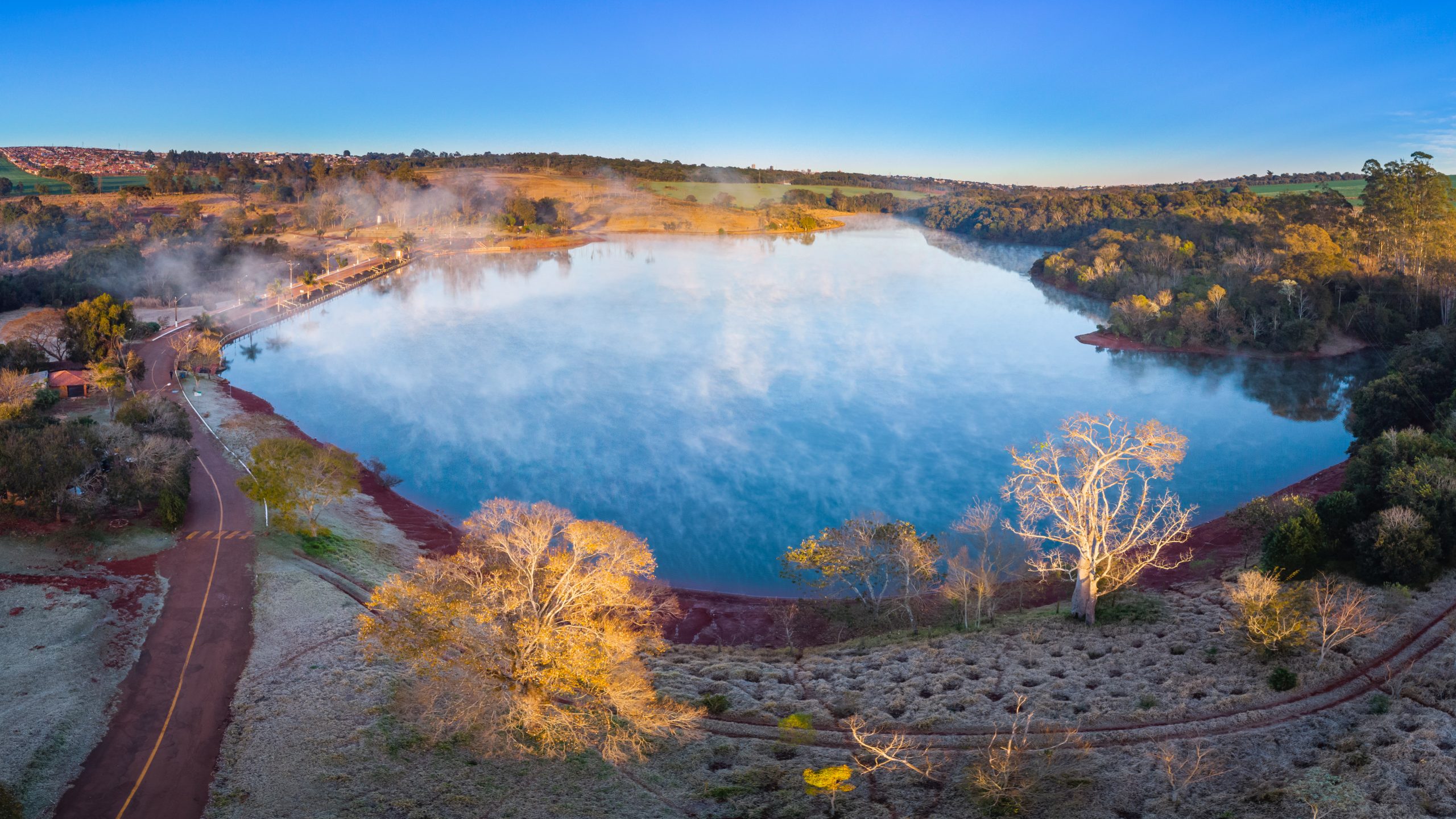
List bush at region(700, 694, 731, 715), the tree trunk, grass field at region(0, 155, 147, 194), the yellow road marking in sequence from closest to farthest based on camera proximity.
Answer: the yellow road marking
bush at region(700, 694, 731, 715)
the tree trunk
grass field at region(0, 155, 147, 194)

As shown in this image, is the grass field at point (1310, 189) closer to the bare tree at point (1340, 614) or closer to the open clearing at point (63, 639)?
the bare tree at point (1340, 614)

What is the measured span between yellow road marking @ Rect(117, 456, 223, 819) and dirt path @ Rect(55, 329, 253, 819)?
0.8 inches

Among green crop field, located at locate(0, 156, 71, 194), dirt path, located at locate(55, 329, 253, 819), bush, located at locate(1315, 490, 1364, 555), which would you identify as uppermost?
green crop field, located at locate(0, 156, 71, 194)

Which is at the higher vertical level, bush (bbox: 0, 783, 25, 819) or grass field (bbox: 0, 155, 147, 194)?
grass field (bbox: 0, 155, 147, 194)

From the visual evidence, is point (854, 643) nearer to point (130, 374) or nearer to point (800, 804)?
point (800, 804)

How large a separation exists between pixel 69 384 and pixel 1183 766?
51.4 m

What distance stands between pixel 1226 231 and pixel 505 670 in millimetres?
94532

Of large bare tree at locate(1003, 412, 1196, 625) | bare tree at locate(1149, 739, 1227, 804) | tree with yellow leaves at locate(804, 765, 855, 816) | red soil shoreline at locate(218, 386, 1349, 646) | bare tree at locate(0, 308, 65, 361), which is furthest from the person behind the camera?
bare tree at locate(0, 308, 65, 361)

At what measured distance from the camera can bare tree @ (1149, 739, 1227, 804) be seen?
44.3 feet

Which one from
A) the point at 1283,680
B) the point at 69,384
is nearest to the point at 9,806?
the point at 1283,680

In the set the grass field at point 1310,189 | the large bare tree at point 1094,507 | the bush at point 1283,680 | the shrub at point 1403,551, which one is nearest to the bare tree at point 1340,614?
the bush at point 1283,680

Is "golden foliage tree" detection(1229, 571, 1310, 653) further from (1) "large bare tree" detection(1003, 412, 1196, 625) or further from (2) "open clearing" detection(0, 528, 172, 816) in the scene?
(2) "open clearing" detection(0, 528, 172, 816)

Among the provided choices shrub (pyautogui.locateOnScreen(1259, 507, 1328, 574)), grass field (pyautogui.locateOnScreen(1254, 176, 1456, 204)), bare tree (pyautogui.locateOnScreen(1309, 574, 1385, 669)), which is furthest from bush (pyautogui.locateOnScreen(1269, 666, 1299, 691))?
grass field (pyautogui.locateOnScreen(1254, 176, 1456, 204))

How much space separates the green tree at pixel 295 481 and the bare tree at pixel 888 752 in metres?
20.1
